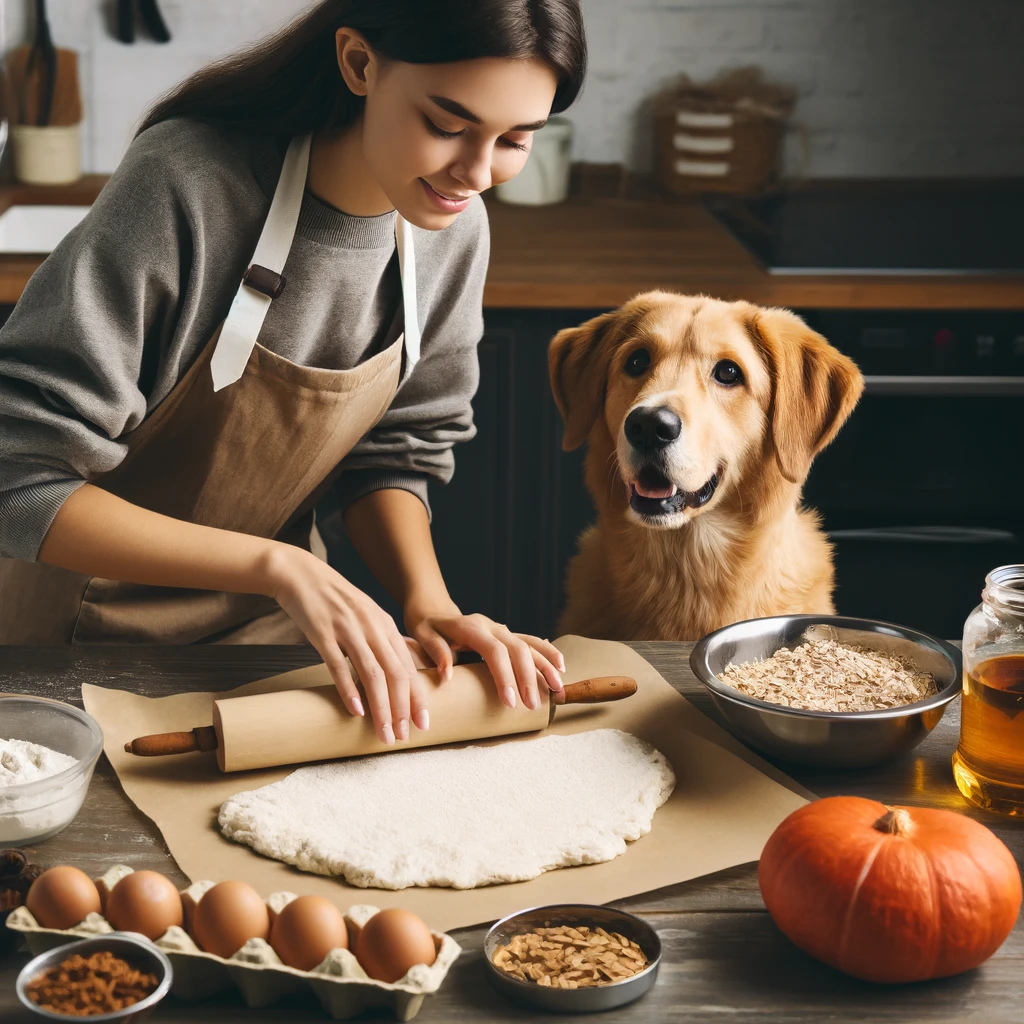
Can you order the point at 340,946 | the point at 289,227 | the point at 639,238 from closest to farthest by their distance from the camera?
the point at 340,946 < the point at 289,227 < the point at 639,238

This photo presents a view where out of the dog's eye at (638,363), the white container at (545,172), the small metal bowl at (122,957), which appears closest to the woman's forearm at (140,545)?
the small metal bowl at (122,957)

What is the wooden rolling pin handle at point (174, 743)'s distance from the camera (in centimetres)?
105

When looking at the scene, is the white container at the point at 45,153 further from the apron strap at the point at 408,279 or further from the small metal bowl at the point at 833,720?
the small metal bowl at the point at 833,720

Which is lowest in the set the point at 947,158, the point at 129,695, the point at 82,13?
the point at 129,695

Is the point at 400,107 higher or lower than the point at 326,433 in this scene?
higher

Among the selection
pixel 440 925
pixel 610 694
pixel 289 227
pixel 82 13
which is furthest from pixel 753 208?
pixel 440 925

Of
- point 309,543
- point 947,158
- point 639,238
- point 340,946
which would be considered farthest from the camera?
point 947,158

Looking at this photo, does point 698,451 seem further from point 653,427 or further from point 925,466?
point 925,466

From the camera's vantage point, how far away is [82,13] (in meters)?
3.15

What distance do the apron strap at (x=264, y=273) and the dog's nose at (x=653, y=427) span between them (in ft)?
1.51

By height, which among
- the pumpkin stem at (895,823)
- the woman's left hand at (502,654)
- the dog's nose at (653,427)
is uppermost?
the dog's nose at (653,427)

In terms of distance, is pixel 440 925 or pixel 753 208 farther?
pixel 753 208

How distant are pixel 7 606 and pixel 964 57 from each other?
111 inches

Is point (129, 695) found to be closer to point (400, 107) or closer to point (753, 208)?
point (400, 107)
